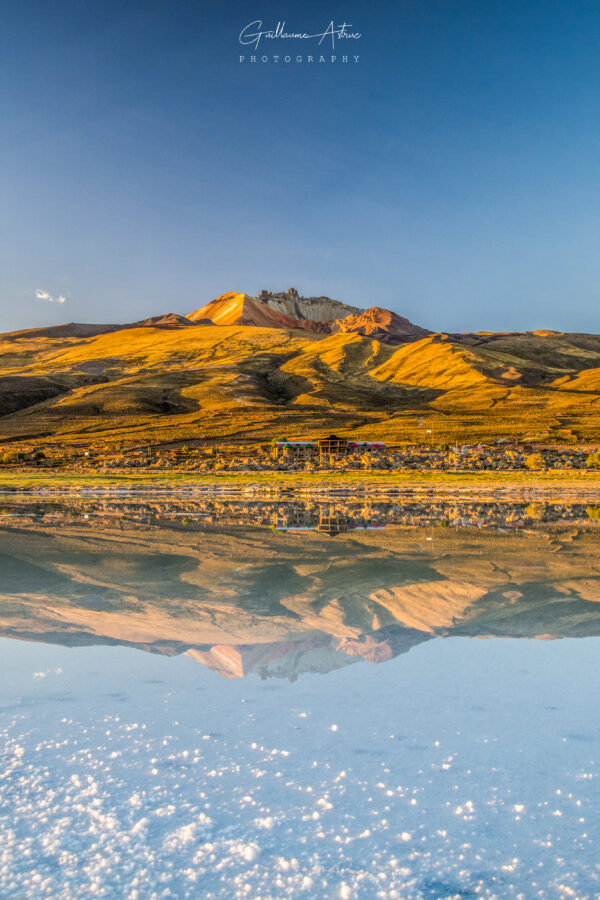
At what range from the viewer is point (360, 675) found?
6.05 metres

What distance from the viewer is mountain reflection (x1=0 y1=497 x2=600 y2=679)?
7.23 m

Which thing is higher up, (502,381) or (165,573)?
(502,381)

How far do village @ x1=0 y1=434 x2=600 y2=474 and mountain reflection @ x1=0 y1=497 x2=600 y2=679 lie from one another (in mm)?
34822

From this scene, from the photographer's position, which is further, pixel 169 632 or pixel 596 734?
pixel 169 632

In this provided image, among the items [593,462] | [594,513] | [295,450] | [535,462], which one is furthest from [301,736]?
[295,450]

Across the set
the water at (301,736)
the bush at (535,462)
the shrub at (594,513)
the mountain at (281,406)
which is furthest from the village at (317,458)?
the water at (301,736)

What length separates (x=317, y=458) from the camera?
209 feet

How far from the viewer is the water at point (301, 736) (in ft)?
11.0

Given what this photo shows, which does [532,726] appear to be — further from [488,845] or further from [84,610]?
[84,610]

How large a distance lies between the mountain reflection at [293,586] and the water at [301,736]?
2.3 inches

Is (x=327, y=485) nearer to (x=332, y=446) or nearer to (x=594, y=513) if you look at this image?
(x=594, y=513)

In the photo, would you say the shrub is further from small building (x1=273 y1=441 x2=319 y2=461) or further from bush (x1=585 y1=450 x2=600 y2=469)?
small building (x1=273 y1=441 x2=319 y2=461)

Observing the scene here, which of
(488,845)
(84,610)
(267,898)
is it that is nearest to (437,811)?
(488,845)

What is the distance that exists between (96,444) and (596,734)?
84001 millimetres
